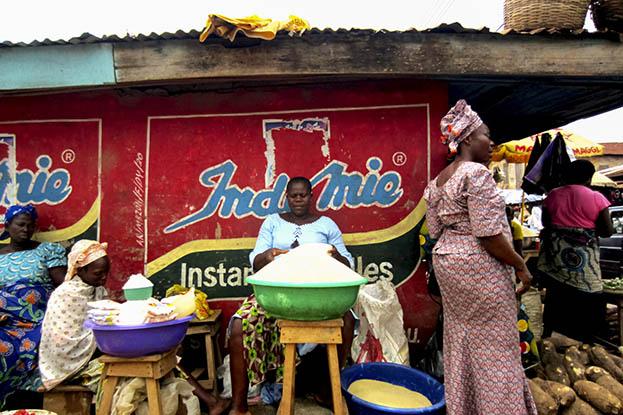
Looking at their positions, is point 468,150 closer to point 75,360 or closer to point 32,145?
point 75,360

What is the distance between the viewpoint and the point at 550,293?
473cm

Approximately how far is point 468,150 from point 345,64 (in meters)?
1.11

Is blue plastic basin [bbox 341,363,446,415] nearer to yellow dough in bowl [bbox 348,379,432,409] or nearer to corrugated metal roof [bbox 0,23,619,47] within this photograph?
yellow dough in bowl [bbox 348,379,432,409]

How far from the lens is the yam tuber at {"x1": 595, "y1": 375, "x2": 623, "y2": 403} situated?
3.20 m

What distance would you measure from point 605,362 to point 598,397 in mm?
662

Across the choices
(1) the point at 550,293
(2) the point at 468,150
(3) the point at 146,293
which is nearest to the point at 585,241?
(1) the point at 550,293

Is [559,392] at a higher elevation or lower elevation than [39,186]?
lower

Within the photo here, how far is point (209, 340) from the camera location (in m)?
3.51

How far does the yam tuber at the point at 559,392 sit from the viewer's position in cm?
305

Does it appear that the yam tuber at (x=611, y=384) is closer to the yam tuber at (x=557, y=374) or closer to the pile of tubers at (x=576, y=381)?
the pile of tubers at (x=576, y=381)

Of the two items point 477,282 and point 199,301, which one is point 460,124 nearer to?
point 477,282

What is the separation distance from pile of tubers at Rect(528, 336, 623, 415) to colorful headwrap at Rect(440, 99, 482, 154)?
190 cm

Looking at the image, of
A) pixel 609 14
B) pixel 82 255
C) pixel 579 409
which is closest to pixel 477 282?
pixel 579 409

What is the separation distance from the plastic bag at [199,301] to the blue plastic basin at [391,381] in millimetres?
1324
